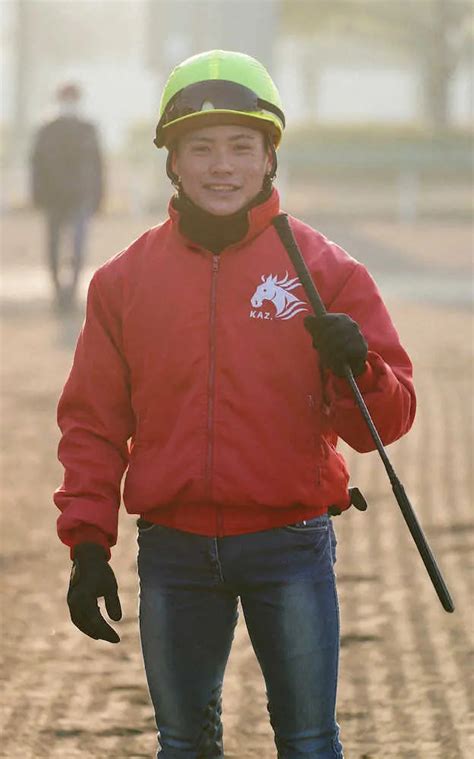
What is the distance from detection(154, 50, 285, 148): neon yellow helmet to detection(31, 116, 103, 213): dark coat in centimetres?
1091

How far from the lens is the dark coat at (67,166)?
46.4 ft

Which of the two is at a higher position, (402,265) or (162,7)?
(162,7)

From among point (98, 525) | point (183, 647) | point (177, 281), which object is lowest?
point (183, 647)

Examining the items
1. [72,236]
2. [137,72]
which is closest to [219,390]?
[72,236]

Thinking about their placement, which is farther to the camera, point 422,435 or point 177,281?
point 422,435

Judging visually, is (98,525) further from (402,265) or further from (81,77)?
(81,77)

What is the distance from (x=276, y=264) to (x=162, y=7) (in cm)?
2953

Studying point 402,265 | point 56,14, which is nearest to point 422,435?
point 402,265

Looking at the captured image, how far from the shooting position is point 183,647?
323 cm

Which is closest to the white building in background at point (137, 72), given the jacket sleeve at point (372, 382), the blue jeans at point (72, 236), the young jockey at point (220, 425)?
the blue jeans at point (72, 236)

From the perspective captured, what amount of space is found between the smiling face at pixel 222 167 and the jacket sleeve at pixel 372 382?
0.86 ft

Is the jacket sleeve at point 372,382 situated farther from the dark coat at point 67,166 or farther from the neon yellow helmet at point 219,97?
the dark coat at point 67,166

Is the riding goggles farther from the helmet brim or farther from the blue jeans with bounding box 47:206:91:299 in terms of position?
the blue jeans with bounding box 47:206:91:299

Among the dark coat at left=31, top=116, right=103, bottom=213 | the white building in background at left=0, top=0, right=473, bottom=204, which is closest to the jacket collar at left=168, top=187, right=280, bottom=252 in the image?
the dark coat at left=31, top=116, right=103, bottom=213
